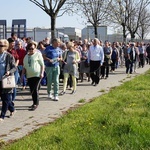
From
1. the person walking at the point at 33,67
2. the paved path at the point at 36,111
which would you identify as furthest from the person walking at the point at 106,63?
the person walking at the point at 33,67

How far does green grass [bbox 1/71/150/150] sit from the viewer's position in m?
5.79

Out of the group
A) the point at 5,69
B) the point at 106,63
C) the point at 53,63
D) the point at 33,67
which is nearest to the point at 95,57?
the point at 106,63

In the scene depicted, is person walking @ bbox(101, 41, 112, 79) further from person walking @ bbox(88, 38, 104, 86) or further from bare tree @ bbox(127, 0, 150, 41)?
bare tree @ bbox(127, 0, 150, 41)

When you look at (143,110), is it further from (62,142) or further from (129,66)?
(129,66)

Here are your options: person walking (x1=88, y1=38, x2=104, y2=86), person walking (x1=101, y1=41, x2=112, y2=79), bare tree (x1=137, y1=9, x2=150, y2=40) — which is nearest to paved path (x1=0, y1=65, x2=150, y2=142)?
person walking (x1=88, y1=38, x2=104, y2=86)

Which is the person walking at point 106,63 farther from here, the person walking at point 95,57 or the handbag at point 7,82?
the handbag at point 7,82

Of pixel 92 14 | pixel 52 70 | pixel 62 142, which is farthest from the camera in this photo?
pixel 92 14

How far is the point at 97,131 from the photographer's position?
6668 millimetres

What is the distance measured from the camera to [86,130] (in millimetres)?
6727

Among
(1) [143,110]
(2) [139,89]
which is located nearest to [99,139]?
(1) [143,110]

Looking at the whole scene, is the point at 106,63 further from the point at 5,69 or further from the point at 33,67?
the point at 5,69

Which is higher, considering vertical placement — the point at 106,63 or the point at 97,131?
the point at 106,63

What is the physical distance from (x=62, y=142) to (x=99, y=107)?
10.8 feet

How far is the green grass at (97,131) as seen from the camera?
5789 millimetres
